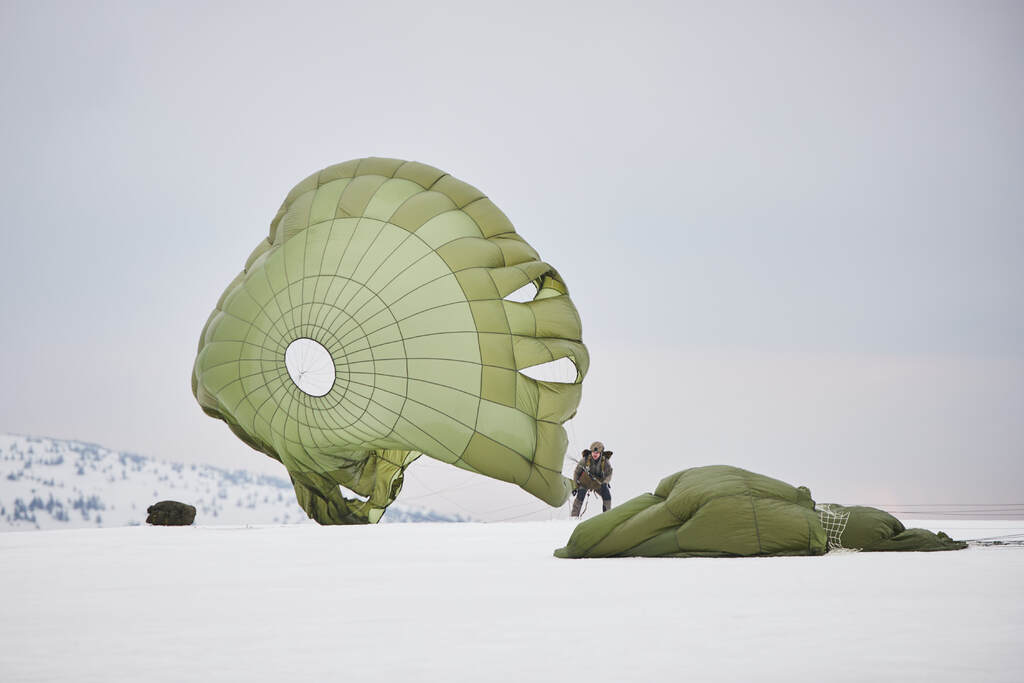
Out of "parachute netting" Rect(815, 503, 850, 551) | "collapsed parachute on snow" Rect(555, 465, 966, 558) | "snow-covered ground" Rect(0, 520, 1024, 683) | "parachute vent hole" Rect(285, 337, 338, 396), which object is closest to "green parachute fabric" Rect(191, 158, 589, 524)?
"parachute vent hole" Rect(285, 337, 338, 396)

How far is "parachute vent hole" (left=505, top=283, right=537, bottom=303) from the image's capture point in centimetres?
993

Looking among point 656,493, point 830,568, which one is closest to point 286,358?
point 656,493

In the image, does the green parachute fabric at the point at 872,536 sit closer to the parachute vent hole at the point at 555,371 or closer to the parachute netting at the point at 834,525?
the parachute netting at the point at 834,525

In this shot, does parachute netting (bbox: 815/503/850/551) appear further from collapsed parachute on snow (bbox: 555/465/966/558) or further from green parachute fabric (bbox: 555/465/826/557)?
green parachute fabric (bbox: 555/465/826/557)

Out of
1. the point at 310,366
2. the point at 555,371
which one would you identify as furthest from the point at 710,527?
the point at 310,366

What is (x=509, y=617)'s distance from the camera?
Result: 12.2 feet

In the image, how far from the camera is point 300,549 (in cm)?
693

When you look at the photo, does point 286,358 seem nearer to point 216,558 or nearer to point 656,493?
point 216,558

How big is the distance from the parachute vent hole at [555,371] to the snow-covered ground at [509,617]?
11.6ft

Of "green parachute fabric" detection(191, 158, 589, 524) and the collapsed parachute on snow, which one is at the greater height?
"green parachute fabric" detection(191, 158, 589, 524)

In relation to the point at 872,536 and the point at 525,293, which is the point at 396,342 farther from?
the point at 872,536

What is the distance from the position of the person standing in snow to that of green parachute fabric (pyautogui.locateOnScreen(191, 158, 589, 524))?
1230 mm

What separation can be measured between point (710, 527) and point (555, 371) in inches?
168

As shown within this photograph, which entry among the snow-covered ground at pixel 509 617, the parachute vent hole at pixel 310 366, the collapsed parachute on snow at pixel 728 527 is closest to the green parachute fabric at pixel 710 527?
the collapsed parachute on snow at pixel 728 527
